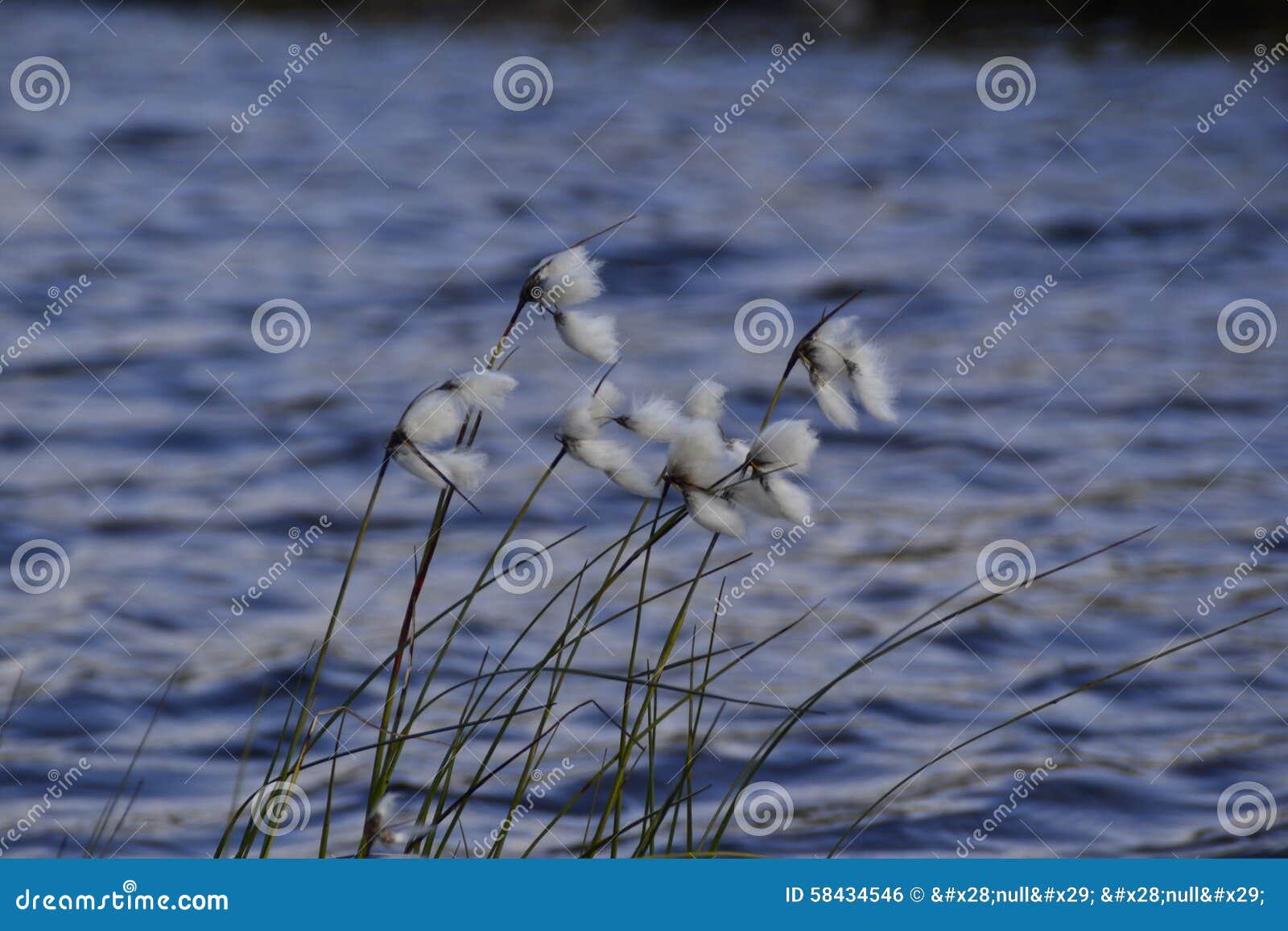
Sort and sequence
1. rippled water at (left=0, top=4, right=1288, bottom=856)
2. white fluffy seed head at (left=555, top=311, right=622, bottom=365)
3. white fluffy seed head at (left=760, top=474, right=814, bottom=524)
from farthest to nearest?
rippled water at (left=0, top=4, right=1288, bottom=856)
white fluffy seed head at (left=555, top=311, right=622, bottom=365)
white fluffy seed head at (left=760, top=474, right=814, bottom=524)

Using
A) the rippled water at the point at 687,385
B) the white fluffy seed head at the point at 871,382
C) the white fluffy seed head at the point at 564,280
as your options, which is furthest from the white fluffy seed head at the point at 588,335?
the rippled water at the point at 687,385

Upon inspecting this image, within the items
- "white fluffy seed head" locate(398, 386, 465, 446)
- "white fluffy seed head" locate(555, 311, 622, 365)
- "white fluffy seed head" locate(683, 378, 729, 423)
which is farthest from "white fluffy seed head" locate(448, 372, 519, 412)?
"white fluffy seed head" locate(683, 378, 729, 423)

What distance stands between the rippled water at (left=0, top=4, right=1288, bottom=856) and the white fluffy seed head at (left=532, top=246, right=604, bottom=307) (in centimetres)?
135

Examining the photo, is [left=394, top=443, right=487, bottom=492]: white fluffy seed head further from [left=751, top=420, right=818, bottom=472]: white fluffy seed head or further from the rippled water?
the rippled water

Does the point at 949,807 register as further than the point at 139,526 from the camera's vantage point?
No

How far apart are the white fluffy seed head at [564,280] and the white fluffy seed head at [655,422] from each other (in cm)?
13

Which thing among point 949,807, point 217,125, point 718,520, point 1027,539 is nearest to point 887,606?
point 1027,539

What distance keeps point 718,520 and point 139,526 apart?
2.88m

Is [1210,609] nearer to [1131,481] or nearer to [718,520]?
[1131,481]

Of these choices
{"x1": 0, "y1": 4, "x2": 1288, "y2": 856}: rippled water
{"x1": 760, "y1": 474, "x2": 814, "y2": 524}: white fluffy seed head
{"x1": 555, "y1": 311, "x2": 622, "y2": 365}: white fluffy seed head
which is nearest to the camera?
{"x1": 760, "y1": 474, "x2": 814, "y2": 524}: white fluffy seed head

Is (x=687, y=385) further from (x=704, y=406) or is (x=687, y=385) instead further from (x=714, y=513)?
(x=714, y=513)

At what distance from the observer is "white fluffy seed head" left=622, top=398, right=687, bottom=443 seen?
1.58 metres

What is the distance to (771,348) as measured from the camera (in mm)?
5309

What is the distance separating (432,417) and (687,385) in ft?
10.9
